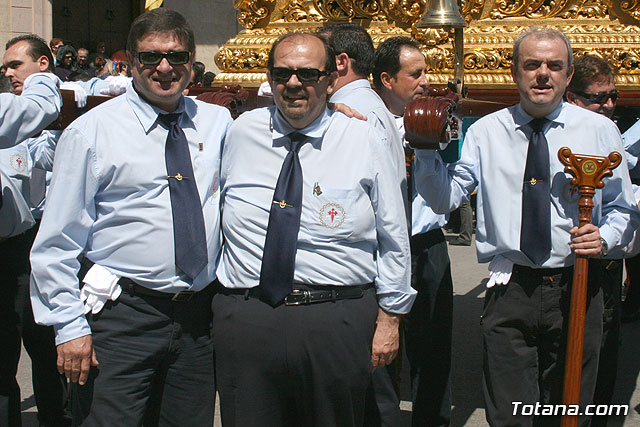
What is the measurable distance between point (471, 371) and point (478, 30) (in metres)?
2.26

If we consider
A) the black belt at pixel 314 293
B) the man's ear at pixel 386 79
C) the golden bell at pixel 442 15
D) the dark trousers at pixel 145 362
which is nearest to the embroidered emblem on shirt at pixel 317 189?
the black belt at pixel 314 293

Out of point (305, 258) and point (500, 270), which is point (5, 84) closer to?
point (305, 258)

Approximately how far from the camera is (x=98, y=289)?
2945 mm

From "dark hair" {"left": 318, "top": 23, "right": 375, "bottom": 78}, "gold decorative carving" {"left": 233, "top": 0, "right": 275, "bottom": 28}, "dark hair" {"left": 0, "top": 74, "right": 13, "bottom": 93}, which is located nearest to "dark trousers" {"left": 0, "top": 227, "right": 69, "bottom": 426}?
"dark hair" {"left": 0, "top": 74, "right": 13, "bottom": 93}

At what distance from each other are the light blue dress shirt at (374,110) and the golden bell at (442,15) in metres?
0.54

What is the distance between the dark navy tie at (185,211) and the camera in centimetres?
295

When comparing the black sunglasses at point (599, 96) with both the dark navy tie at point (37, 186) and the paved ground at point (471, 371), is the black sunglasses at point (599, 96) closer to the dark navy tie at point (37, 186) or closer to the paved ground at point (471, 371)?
the paved ground at point (471, 371)

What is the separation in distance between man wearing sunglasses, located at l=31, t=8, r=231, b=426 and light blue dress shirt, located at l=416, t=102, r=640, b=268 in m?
1.04

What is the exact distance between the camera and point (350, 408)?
296cm

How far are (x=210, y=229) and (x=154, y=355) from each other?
0.49 m

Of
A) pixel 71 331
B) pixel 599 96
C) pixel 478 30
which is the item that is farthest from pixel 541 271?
A: pixel 478 30

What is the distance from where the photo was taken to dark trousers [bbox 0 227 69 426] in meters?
4.01

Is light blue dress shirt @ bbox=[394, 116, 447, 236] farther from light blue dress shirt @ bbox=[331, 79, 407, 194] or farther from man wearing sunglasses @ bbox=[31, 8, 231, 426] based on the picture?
man wearing sunglasses @ bbox=[31, 8, 231, 426]

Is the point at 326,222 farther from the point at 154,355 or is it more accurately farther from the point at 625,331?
the point at 625,331
